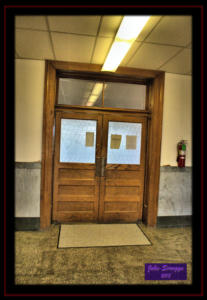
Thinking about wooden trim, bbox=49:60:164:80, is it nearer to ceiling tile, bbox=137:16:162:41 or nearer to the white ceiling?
the white ceiling

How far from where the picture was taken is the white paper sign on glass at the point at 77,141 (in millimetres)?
2930

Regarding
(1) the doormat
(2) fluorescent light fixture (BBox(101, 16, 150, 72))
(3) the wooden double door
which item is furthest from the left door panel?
(2) fluorescent light fixture (BBox(101, 16, 150, 72))

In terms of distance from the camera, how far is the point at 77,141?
9.74 ft

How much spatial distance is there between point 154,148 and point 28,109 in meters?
2.16

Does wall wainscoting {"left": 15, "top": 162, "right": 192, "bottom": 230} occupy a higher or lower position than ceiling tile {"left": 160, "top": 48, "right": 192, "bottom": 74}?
lower

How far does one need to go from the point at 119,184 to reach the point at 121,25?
232 centimetres

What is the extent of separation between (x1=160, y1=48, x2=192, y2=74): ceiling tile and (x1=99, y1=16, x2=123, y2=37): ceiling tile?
1.00 meters

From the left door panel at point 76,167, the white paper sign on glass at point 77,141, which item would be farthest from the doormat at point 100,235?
the white paper sign on glass at point 77,141

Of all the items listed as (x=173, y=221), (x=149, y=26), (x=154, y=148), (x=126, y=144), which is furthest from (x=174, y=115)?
(x=173, y=221)

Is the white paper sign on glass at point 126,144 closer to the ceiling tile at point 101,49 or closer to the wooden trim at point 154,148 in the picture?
the wooden trim at point 154,148

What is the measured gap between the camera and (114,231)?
9.09 ft

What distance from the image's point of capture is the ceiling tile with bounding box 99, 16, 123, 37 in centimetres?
171
